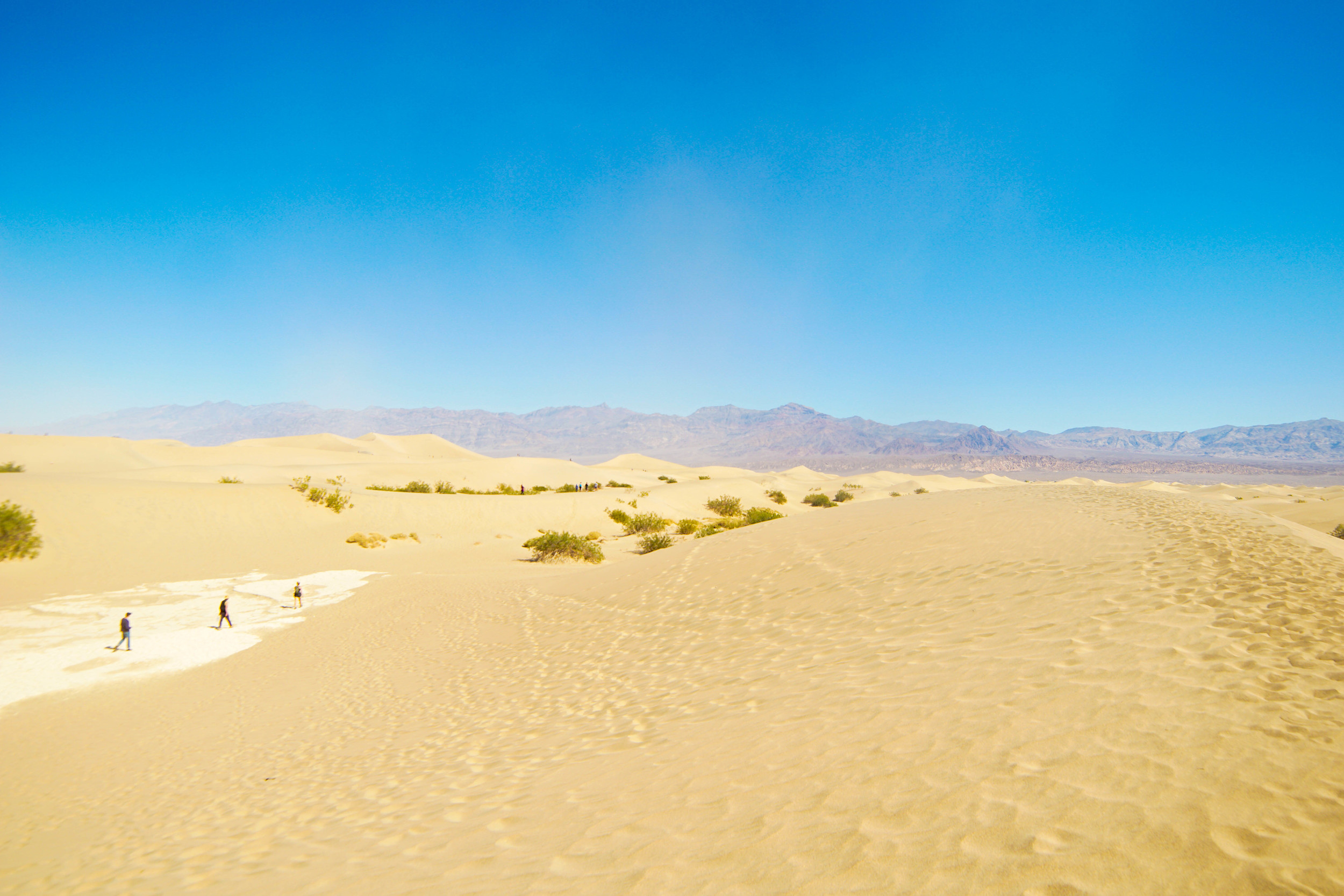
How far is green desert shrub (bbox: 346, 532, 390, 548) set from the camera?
23.4 m

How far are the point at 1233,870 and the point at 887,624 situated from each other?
521cm

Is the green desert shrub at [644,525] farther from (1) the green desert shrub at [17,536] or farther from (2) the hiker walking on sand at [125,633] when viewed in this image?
(1) the green desert shrub at [17,536]

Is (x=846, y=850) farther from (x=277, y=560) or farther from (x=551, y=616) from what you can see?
(x=277, y=560)

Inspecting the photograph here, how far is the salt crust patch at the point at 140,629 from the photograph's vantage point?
1026 centimetres

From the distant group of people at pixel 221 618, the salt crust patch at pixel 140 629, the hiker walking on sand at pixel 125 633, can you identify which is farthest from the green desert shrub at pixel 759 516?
the hiker walking on sand at pixel 125 633

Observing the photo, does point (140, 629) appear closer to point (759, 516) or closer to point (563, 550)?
point (563, 550)

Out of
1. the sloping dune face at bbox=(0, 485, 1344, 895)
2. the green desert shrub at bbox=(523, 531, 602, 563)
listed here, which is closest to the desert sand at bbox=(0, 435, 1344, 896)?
the sloping dune face at bbox=(0, 485, 1344, 895)

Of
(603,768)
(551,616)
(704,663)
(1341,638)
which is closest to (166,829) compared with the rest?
(603,768)

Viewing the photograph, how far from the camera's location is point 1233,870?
2.46 meters

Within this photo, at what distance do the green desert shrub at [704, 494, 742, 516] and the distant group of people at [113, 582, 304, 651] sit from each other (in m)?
23.0

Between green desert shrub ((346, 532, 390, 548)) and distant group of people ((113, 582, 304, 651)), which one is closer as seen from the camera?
distant group of people ((113, 582, 304, 651))

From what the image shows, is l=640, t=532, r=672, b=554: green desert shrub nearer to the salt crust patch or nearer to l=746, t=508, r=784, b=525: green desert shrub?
l=746, t=508, r=784, b=525: green desert shrub

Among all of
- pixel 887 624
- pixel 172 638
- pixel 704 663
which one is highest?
pixel 887 624

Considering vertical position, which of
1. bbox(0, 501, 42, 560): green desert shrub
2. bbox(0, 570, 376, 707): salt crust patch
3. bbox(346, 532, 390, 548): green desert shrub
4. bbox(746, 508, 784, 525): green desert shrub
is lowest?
bbox(0, 570, 376, 707): salt crust patch
